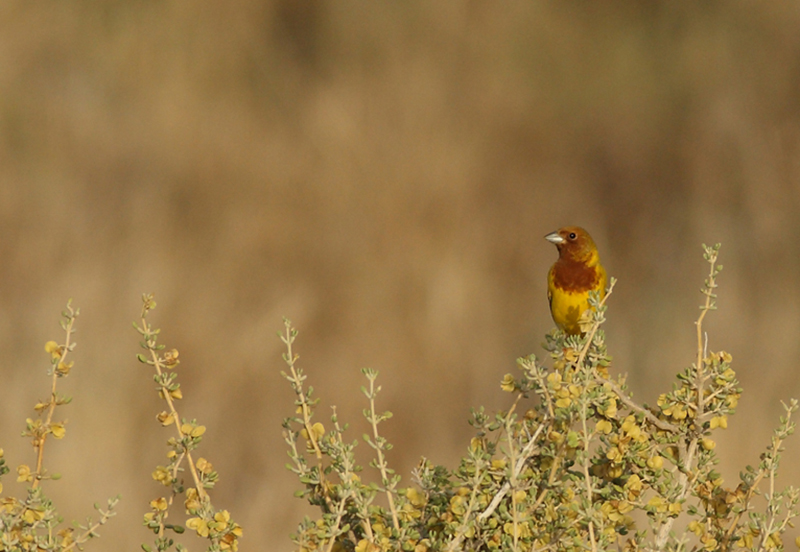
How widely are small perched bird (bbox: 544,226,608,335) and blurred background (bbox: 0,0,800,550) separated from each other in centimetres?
131

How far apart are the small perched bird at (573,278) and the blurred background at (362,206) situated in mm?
1310

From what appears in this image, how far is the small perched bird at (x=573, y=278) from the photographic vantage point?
2553mm

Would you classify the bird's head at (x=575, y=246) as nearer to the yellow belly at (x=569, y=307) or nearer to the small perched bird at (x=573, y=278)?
the small perched bird at (x=573, y=278)

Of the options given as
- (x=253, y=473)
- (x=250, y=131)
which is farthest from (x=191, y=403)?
(x=250, y=131)

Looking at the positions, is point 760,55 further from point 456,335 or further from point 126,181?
point 126,181

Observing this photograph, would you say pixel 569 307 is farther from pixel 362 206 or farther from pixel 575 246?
pixel 362 206

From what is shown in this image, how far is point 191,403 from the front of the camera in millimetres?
3943

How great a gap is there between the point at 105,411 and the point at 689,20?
3438 millimetres

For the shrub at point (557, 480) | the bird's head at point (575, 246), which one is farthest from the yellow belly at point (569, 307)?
the shrub at point (557, 480)

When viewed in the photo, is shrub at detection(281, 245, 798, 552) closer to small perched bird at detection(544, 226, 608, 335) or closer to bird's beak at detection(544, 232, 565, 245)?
small perched bird at detection(544, 226, 608, 335)

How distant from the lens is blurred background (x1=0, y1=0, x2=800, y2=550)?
12.9 feet

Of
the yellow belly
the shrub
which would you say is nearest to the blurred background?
the yellow belly

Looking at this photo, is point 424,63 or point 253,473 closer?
point 253,473

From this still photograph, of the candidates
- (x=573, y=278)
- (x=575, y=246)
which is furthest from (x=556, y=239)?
(x=573, y=278)
